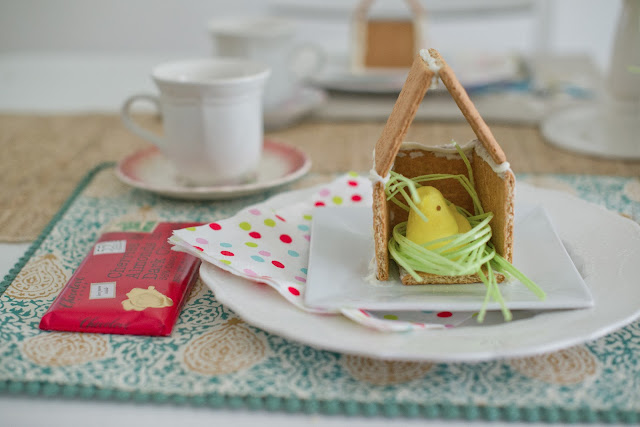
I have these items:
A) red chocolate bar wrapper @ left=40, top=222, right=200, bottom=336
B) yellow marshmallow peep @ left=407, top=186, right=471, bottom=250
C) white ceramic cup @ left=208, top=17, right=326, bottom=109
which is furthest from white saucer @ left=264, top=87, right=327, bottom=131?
yellow marshmallow peep @ left=407, top=186, right=471, bottom=250

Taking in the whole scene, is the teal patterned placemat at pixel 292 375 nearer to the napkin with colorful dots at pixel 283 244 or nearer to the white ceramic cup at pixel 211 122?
the napkin with colorful dots at pixel 283 244

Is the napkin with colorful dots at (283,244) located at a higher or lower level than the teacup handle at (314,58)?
lower

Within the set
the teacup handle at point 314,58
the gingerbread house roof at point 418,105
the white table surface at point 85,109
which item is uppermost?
the gingerbread house roof at point 418,105

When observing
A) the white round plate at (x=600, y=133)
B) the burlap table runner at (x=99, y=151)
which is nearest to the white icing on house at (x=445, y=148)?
the burlap table runner at (x=99, y=151)

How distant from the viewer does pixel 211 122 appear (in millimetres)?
794

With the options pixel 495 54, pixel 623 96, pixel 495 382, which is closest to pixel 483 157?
pixel 495 382

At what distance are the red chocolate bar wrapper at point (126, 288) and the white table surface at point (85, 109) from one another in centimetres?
8

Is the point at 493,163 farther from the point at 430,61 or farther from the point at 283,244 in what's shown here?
the point at 283,244

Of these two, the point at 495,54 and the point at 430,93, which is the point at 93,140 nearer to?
the point at 430,93

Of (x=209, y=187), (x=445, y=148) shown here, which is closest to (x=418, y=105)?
(x=445, y=148)

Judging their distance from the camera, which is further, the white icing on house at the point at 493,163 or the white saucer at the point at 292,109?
the white saucer at the point at 292,109

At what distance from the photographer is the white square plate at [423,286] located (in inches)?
19.1

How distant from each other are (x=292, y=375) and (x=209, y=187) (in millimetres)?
411

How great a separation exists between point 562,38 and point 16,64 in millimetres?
2171
